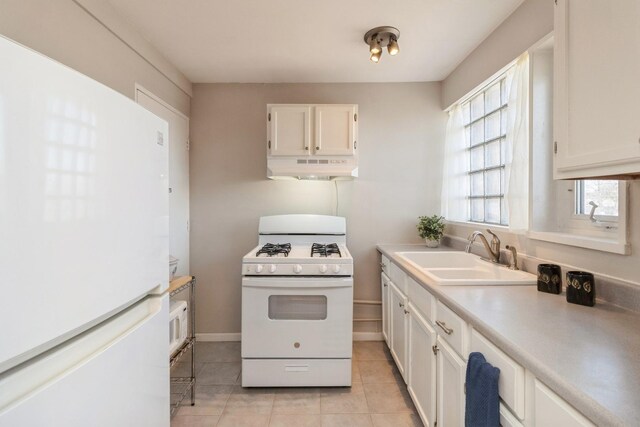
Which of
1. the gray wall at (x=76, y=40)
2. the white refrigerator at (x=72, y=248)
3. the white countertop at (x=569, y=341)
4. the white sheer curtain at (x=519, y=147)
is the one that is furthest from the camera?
the white sheer curtain at (x=519, y=147)

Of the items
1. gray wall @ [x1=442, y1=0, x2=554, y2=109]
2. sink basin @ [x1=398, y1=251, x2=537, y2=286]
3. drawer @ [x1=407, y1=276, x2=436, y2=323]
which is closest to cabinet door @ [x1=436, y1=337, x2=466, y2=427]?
drawer @ [x1=407, y1=276, x2=436, y2=323]

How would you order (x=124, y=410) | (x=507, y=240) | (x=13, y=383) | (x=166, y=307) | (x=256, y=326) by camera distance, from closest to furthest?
(x=13, y=383)
(x=124, y=410)
(x=166, y=307)
(x=507, y=240)
(x=256, y=326)

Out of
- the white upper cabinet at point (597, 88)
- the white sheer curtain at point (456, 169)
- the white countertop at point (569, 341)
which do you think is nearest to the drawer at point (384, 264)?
the white sheer curtain at point (456, 169)

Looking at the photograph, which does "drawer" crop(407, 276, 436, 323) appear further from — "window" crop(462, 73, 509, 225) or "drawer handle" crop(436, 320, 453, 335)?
"window" crop(462, 73, 509, 225)

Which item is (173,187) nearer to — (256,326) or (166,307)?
(256,326)

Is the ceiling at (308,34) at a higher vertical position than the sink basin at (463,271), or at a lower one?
higher

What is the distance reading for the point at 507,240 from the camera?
183 cm

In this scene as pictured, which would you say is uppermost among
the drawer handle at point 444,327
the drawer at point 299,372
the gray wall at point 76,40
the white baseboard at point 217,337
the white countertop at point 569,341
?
the gray wall at point 76,40

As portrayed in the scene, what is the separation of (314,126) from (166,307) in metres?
1.76

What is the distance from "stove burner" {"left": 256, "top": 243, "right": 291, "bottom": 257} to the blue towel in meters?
1.39

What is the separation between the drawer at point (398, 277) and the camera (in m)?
1.94

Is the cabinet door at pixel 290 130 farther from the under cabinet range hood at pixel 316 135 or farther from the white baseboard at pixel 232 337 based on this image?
the white baseboard at pixel 232 337

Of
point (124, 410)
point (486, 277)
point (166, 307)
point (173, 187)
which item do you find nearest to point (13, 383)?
point (124, 410)

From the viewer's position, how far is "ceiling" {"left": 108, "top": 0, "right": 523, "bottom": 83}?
1703 mm
